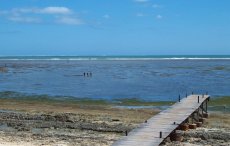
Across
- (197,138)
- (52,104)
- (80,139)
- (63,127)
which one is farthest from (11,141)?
(52,104)

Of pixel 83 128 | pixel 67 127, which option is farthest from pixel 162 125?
pixel 67 127

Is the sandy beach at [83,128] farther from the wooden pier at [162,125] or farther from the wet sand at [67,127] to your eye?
the wooden pier at [162,125]

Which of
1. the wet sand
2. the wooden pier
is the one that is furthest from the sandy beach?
the wooden pier

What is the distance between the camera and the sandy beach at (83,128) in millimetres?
17438

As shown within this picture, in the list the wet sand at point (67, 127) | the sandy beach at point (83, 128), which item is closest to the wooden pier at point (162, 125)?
the sandy beach at point (83, 128)

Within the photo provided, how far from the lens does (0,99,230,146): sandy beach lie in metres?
17.4

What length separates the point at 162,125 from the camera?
55.7ft

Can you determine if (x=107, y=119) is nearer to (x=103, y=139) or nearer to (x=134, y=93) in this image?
(x=103, y=139)

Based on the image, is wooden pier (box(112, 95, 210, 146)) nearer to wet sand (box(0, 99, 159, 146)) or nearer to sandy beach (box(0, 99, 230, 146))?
sandy beach (box(0, 99, 230, 146))

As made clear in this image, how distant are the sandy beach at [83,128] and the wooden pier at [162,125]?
0.74 meters

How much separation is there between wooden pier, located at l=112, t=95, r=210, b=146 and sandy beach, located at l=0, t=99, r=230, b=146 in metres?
0.74

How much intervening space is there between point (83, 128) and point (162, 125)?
463cm

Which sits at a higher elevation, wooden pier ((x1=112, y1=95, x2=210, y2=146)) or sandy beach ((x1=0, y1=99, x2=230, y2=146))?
wooden pier ((x1=112, y1=95, x2=210, y2=146))

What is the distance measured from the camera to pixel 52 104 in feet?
107
